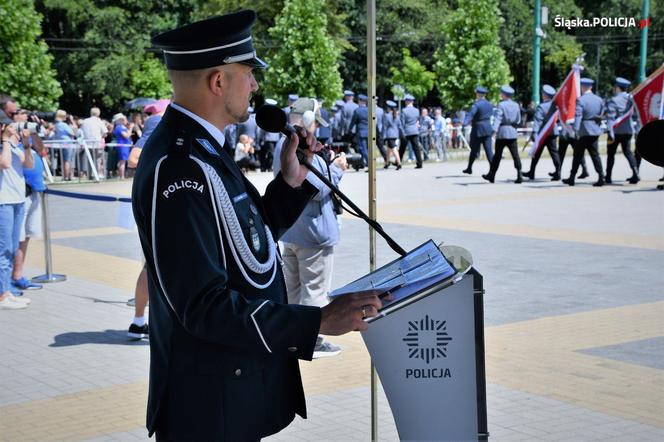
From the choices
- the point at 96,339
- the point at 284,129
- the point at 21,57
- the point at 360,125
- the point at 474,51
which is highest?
the point at 474,51

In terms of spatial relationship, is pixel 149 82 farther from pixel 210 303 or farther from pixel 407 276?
pixel 210 303

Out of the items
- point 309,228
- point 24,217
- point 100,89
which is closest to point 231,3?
point 100,89

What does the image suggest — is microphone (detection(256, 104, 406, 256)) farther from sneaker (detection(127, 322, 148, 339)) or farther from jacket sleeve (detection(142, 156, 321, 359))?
sneaker (detection(127, 322, 148, 339))

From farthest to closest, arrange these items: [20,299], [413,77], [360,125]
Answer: [413,77] < [360,125] < [20,299]

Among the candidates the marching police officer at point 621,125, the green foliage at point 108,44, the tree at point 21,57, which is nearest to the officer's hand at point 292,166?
the marching police officer at point 621,125

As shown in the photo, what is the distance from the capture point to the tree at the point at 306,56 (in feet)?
104

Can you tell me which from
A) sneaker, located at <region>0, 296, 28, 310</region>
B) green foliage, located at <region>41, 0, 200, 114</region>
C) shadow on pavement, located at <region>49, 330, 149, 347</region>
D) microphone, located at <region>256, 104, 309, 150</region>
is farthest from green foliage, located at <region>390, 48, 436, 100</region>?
microphone, located at <region>256, 104, 309, 150</region>

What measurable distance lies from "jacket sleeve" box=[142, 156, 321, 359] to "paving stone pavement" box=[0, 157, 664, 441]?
114 inches

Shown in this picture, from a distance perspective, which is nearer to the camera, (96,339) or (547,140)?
(96,339)

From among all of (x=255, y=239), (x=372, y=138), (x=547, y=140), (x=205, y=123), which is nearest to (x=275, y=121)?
(x=205, y=123)

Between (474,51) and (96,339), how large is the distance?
28.6 metres

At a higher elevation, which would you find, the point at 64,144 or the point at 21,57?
the point at 21,57

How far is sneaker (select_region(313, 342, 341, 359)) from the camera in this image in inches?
272

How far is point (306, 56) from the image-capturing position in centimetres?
3156
